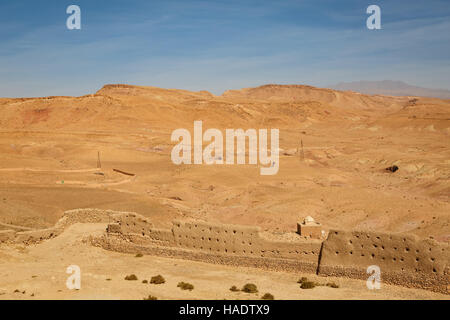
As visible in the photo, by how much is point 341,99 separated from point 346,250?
417ft

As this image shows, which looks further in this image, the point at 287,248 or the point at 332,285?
the point at 287,248

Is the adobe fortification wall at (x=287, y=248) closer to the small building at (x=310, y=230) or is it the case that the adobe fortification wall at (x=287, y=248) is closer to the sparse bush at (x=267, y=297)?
the small building at (x=310, y=230)

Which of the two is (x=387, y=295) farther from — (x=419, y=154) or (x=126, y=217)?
(x=419, y=154)

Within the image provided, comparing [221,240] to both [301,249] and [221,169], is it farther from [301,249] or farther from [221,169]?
[221,169]

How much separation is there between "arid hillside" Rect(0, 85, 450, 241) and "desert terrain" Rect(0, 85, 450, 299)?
13 centimetres

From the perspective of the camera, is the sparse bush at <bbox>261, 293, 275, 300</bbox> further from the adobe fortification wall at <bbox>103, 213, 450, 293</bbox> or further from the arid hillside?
the arid hillside

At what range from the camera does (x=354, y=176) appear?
40656 mm

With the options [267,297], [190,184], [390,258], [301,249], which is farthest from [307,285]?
[190,184]

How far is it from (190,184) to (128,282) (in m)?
21.6

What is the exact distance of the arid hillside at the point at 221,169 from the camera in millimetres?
26016

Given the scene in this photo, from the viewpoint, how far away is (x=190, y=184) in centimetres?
3528

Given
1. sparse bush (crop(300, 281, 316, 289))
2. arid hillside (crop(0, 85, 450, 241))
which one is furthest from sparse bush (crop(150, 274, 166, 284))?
arid hillside (crop(0, 85, 450, 241))

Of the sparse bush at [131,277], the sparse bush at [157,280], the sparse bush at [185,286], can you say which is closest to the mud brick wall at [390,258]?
the sparse bush at [185,286]
